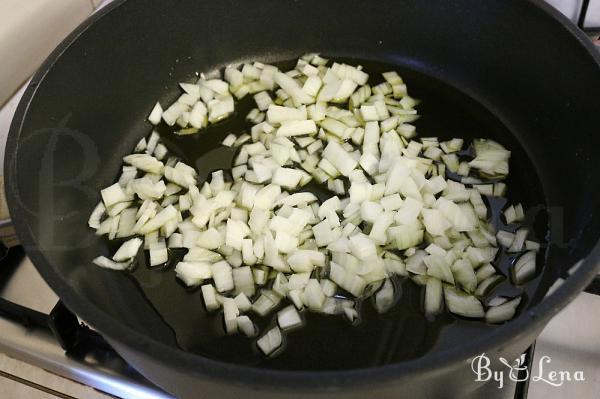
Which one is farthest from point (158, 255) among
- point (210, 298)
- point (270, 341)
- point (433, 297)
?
point (433, 297)

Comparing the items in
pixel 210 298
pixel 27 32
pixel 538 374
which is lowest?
pixel 538 374

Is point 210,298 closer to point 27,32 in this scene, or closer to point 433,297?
point 433,297

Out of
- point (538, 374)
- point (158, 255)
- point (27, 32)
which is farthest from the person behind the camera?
point (27, 32)

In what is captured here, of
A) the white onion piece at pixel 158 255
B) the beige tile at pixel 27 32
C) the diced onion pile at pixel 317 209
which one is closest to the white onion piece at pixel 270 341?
the diced onion pile at pixel 317 209

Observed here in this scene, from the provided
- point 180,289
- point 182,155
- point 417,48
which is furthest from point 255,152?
point 417,48

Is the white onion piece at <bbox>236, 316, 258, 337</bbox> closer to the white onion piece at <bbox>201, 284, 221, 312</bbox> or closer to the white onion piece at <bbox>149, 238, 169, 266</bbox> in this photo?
the white onion piece at <bbox>201, 284, 221, 312</bbox>

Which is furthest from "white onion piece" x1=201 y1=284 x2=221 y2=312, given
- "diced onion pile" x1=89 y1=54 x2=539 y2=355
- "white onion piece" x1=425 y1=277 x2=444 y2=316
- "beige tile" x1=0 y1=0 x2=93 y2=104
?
"beige tile" x1=0 y1=0 x2=93 y2=104
